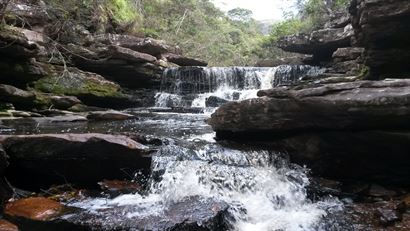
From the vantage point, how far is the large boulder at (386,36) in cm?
768

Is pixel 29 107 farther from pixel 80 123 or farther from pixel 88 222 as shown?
pixel 88 222

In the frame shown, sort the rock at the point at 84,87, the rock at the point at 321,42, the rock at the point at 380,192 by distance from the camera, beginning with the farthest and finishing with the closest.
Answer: the rock at the point at 321,42 < the rock at the point at 84,87 < the rock at the point at 380,192

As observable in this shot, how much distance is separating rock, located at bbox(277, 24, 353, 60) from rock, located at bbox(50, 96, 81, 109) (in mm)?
10403

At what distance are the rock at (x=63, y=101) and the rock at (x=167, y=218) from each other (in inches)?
322

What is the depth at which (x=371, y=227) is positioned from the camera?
514cm

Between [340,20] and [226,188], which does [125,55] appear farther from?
[226,188]

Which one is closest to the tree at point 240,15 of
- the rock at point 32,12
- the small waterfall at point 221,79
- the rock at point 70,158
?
the small waterfall at point 221,79

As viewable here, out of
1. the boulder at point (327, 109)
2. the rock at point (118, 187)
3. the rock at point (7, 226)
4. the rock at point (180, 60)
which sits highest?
the rock at point (180, 60)

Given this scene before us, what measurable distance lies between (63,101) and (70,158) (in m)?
6.96

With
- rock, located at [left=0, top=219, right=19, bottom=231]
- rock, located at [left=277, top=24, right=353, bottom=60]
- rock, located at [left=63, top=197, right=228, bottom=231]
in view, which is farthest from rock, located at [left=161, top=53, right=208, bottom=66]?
rock, located at [left=0, top=219, right=19, bottom=231]

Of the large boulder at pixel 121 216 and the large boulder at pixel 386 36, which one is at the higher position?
the large boulder at pixel 386 36

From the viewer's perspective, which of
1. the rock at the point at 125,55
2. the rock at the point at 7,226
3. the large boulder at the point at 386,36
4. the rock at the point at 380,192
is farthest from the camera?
the rock at the point at 125,55

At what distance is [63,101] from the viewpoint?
42.4 feet

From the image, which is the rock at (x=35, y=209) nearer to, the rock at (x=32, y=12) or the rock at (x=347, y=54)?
the rock at (x=32, y=12)
